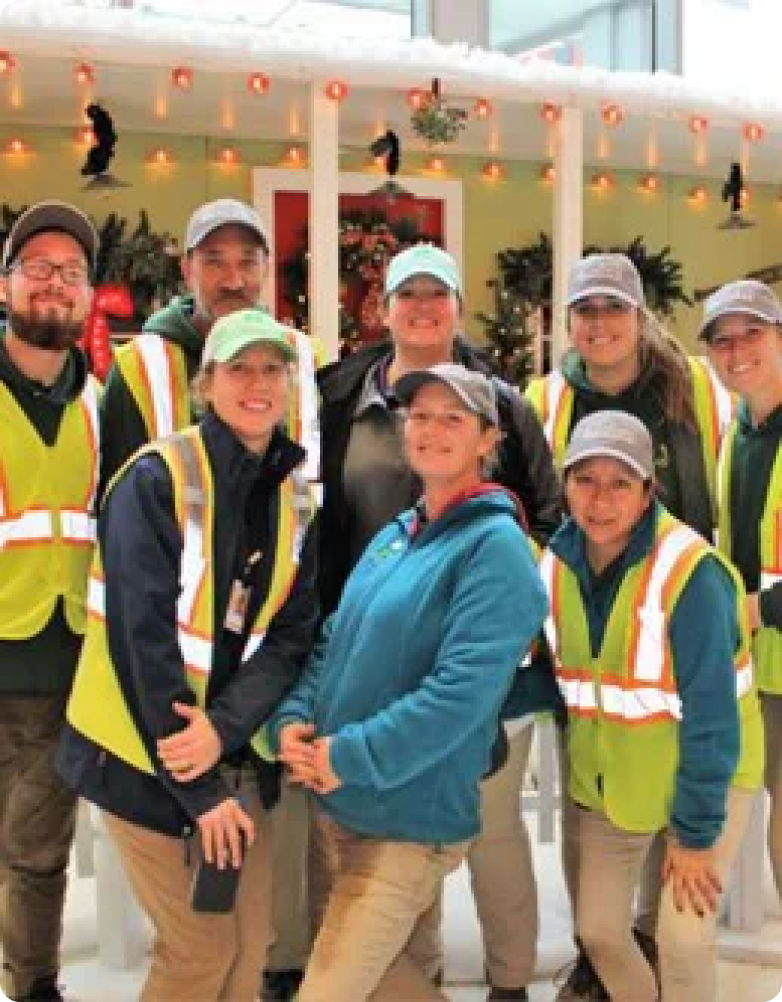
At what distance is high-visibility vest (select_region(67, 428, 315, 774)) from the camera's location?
2201 millimetres

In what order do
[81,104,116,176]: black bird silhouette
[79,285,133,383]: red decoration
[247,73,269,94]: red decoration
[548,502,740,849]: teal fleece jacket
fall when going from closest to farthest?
[548,502,740,849]: teal fleece jacket < [247,73,269,94]: red decoration < [81,104,116,176]: black bird silhouette < [79,285,133,383]: red decoration

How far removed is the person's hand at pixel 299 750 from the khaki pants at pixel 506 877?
627mm

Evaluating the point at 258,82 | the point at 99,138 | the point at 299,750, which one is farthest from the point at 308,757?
the point at 99,138

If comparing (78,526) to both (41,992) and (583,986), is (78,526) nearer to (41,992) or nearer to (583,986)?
(41,992)

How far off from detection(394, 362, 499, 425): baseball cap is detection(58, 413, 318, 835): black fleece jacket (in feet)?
0.78

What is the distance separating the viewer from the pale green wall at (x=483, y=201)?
6387mm

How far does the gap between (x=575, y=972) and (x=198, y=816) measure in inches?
47.5

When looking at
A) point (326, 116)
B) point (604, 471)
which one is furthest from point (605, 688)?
point (326, 116)

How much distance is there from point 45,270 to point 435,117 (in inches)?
115

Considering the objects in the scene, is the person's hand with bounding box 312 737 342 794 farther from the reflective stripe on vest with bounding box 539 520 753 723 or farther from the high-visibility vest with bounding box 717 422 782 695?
the high-visibility vest with bounding box 717 422 782 695

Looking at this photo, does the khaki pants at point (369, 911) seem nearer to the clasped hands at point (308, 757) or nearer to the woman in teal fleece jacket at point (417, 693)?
the woman in teal fleece jacket at point (417, 693)

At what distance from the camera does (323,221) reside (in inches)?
201

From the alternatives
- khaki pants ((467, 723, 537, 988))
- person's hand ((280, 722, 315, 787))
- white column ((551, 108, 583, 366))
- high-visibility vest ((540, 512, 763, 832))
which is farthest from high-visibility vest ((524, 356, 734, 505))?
white column ((551, 108, 583, 366))

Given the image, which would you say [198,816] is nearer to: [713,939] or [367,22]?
[713,939]
